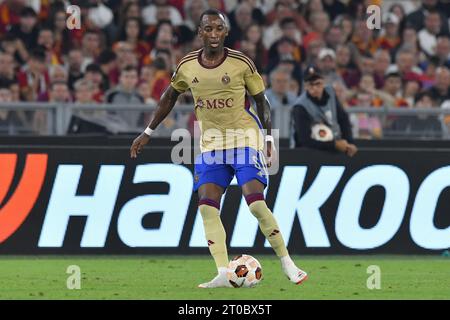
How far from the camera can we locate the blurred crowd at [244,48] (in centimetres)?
1720

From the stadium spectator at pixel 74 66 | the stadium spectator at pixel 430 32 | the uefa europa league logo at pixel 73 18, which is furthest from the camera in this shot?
the stadium spectator at pixel 430 32

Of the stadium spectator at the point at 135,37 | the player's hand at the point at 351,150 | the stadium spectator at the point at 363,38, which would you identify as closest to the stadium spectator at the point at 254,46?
the stadium spectator at the point at 135,37

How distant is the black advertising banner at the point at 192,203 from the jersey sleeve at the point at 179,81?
3.15 m

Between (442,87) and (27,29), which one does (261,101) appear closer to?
(442,87)

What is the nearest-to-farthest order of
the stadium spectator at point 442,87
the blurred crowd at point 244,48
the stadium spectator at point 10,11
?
the blurred crowd at point 244,48 < the stadium spectator at point 442,87 < the stadium spectator at point 10,11

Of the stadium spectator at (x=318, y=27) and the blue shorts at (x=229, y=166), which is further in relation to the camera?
the stadium spectator at (x=318, y=27)

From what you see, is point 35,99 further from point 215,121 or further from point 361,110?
point 215,121

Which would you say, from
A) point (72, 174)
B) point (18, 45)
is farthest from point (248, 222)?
point (18, 45)

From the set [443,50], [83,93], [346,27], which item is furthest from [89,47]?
[443,50]

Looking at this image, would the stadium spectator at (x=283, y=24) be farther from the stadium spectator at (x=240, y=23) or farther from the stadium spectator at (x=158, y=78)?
the stadium spectator at (x=158, y=78)

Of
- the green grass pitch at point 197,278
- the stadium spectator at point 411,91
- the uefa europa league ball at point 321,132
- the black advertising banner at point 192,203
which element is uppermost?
the stadium spectator at point 411,91

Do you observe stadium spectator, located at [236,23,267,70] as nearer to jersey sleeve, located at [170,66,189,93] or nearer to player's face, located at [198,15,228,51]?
jersey sleeve, located at [170,66,189,93]

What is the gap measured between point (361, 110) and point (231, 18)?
478 cm

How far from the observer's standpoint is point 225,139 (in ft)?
37.7
